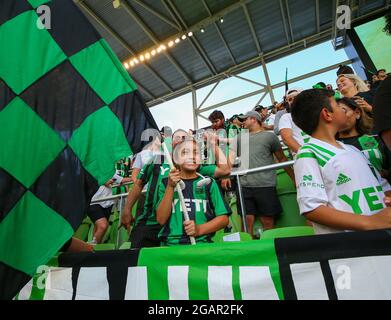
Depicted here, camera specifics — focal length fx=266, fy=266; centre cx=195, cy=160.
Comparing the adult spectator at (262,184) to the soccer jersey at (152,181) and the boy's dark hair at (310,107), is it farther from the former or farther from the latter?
the boy's dark hair at (310,107)

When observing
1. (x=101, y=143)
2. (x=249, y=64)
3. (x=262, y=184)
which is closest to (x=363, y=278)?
(x=101, y=143)

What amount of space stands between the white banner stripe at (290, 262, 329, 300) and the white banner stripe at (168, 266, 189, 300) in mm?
401

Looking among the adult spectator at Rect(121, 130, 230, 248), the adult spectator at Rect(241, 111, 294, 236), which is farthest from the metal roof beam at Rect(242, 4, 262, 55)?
the adult spectator at Rect(121, 130, 230, 248)

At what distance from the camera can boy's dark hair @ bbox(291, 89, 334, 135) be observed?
147 centimetres

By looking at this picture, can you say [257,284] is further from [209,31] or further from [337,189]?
[209,31]

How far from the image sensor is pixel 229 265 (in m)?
1.00

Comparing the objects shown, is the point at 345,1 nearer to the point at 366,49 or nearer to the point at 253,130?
the point at 366,49

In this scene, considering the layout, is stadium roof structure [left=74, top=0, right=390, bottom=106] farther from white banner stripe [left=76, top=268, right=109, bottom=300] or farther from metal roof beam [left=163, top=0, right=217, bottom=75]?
white banner stripe [left=76, top=268, right=109, bottom=300]

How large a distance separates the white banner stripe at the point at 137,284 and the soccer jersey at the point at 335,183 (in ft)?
2.39

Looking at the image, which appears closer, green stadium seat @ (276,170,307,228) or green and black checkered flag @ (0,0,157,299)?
green and black checkered flag @ (0,0,157,299)

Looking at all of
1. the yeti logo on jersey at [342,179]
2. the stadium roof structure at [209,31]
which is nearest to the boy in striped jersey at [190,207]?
the yeti logo on jersey at [342,179]

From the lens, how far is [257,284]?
945mm

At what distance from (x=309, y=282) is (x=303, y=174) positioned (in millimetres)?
488

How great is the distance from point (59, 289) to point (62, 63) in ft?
3.63
